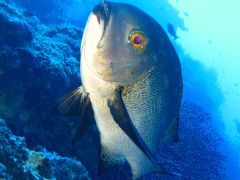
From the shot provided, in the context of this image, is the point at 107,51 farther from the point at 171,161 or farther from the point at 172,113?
the point at 171,161

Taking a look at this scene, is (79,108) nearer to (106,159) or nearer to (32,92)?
(106,159)

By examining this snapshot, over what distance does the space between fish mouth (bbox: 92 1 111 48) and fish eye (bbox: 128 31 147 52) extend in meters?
0.14

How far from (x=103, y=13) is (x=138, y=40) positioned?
22cm

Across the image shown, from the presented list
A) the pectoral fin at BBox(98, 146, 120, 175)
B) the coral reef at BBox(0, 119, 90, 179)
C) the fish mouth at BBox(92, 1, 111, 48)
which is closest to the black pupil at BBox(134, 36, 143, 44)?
the fish mouth at BBox(92, 1, 111, 48)

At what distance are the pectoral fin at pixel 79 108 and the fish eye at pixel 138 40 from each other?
1.37 feet

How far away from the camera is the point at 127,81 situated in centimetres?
145

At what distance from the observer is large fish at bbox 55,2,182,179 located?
1.37m

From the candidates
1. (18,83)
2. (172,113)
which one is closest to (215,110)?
(18,83)

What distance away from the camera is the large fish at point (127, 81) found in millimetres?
1374

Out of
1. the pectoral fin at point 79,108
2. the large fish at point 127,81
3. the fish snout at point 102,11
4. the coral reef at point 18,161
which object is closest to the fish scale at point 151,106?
the large fish at point 127,81

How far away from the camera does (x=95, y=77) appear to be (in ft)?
4.67

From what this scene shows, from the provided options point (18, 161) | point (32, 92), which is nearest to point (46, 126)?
point (32, 92)

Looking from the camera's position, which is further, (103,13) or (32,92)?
(32,92)

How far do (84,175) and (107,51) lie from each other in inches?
102
